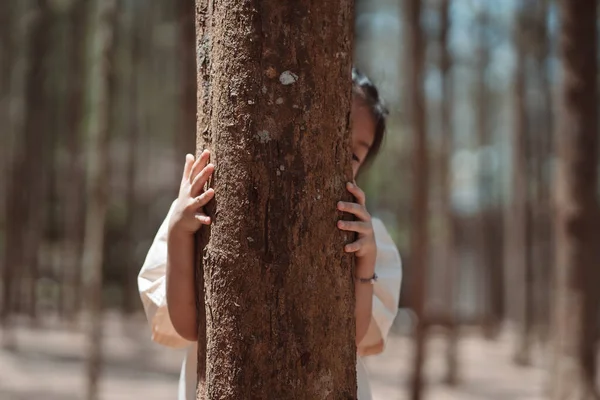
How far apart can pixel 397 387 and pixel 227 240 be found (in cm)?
896

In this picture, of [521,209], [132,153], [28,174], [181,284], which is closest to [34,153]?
[28,174]

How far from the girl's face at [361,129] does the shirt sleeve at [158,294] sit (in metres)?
0.44

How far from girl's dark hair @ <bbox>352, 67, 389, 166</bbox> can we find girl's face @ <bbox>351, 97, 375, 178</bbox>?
1cm

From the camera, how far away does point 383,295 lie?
1.77 meters

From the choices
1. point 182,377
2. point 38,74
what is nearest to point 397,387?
point 38,74

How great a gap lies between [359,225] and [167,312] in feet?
1.45

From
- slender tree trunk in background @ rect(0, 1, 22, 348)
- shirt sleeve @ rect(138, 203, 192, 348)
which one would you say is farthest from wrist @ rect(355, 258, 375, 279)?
slender tree trunk in background @ rect(0, 1, 22, 348)

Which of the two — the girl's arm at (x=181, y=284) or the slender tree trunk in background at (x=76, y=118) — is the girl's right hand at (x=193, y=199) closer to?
the girl's arm at (x=181, y=284)

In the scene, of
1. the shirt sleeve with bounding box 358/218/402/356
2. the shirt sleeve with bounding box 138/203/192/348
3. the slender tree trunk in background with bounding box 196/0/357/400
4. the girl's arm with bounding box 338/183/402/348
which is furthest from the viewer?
the shirt sleeve with bounding box 358/218/402/356

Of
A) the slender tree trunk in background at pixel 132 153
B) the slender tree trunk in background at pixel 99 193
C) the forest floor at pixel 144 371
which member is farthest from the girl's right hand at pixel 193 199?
the slender tree trunk in background at pixel 132 153

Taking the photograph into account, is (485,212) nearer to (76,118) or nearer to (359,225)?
(76,118)

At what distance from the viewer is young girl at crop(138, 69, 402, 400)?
135 cm

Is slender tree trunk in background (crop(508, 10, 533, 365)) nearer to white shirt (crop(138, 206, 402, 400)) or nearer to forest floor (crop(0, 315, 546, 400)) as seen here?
forest floor (crop(0, 315, 546, 400))

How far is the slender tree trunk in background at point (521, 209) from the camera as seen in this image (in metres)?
11.1
